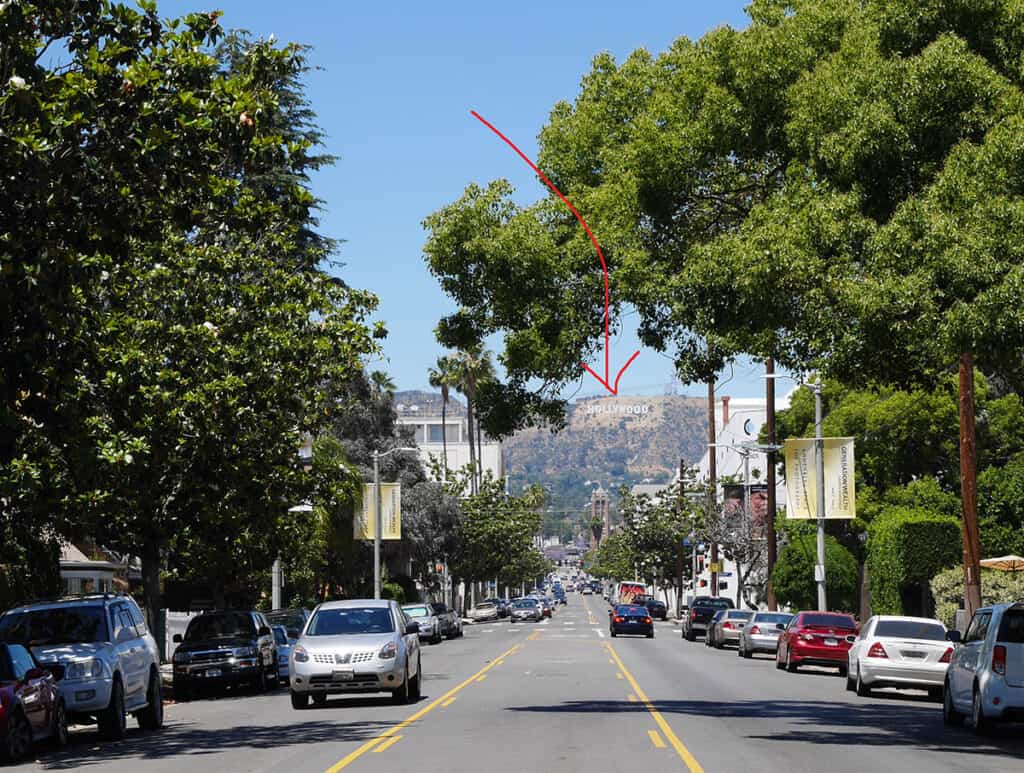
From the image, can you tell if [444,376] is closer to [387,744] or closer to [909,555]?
[909,555]

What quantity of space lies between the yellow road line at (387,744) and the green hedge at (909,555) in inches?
1428

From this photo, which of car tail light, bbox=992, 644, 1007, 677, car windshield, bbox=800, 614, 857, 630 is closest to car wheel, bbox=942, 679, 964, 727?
car tail light, bbox=992, 644, 1007, 677

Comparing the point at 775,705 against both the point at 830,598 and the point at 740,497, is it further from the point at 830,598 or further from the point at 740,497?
the point at 740,497

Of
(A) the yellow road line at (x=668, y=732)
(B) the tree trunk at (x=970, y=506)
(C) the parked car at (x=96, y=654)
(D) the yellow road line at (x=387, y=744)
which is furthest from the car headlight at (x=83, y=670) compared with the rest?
(B) the tree trunk at (x=970, y=506)

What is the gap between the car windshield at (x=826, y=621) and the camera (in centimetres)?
3884

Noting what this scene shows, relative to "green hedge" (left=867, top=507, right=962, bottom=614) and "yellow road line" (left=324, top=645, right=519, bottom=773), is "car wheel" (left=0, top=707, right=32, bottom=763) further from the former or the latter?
"green hedge" (left=867, top=507, right=962, bottom=614)

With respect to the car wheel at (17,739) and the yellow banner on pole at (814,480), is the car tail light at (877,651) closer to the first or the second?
the yellow banner on pole at (814,480)

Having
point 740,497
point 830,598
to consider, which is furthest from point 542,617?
point 830,598

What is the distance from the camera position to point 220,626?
33.4m

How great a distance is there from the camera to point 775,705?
85.1ft

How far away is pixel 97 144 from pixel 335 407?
19.9m

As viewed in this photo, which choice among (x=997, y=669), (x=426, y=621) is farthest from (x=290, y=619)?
(x=997, y=669)

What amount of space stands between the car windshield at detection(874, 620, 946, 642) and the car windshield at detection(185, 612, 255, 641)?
1351cm

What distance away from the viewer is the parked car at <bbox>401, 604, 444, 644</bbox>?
200ft
